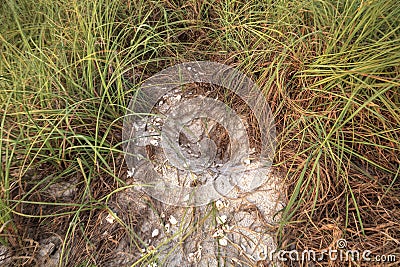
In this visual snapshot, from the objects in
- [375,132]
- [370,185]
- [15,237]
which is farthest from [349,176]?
[15,237]

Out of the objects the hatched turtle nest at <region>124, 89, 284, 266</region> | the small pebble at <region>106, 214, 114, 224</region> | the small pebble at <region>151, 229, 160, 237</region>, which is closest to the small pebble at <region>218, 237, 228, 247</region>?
the hatched turtle nest at <region>124, 89, 284, 266</region>

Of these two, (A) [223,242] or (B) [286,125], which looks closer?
(A) [223,242]

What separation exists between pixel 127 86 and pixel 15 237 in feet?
2.27

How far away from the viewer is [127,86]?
1476mm

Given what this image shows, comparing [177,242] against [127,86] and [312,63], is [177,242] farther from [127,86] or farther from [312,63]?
[312,63]

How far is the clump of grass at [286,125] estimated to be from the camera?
3.69ft

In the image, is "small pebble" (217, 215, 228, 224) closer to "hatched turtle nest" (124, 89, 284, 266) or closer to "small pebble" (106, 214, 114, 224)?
"hatched turtle nest" (124, 89, 284, 266)

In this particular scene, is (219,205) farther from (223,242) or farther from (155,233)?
(155,233)
